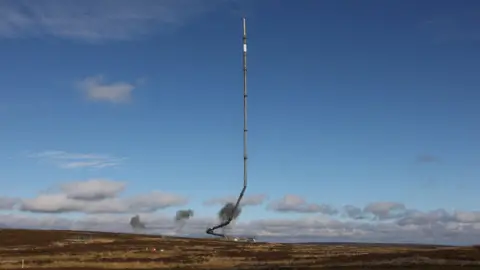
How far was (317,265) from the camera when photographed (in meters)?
87.7

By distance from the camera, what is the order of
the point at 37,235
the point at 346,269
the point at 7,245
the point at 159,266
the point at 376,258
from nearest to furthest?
the point at 346,269 < the point at 159,266 < the point at 376,258 < the point at 7,245 < the point at 37,235

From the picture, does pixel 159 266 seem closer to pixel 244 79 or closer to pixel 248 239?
pixel 244 79

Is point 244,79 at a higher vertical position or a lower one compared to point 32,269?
higher

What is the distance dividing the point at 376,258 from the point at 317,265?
12766mm

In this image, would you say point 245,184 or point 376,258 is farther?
point 245,184

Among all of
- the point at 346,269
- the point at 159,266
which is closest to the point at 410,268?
the point at 346,269

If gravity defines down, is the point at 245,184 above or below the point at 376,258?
above

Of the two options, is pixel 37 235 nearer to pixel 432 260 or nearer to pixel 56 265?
pixel 56 265

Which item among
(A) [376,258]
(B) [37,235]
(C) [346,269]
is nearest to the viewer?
(C) [346,269]

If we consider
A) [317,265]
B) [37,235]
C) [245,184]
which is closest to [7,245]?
[37,235]

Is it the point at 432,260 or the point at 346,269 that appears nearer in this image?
the point at 346,269

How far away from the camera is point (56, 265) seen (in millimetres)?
90250

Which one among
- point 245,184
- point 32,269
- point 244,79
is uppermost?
point 244,79

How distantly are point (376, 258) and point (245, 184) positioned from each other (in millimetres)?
53869
